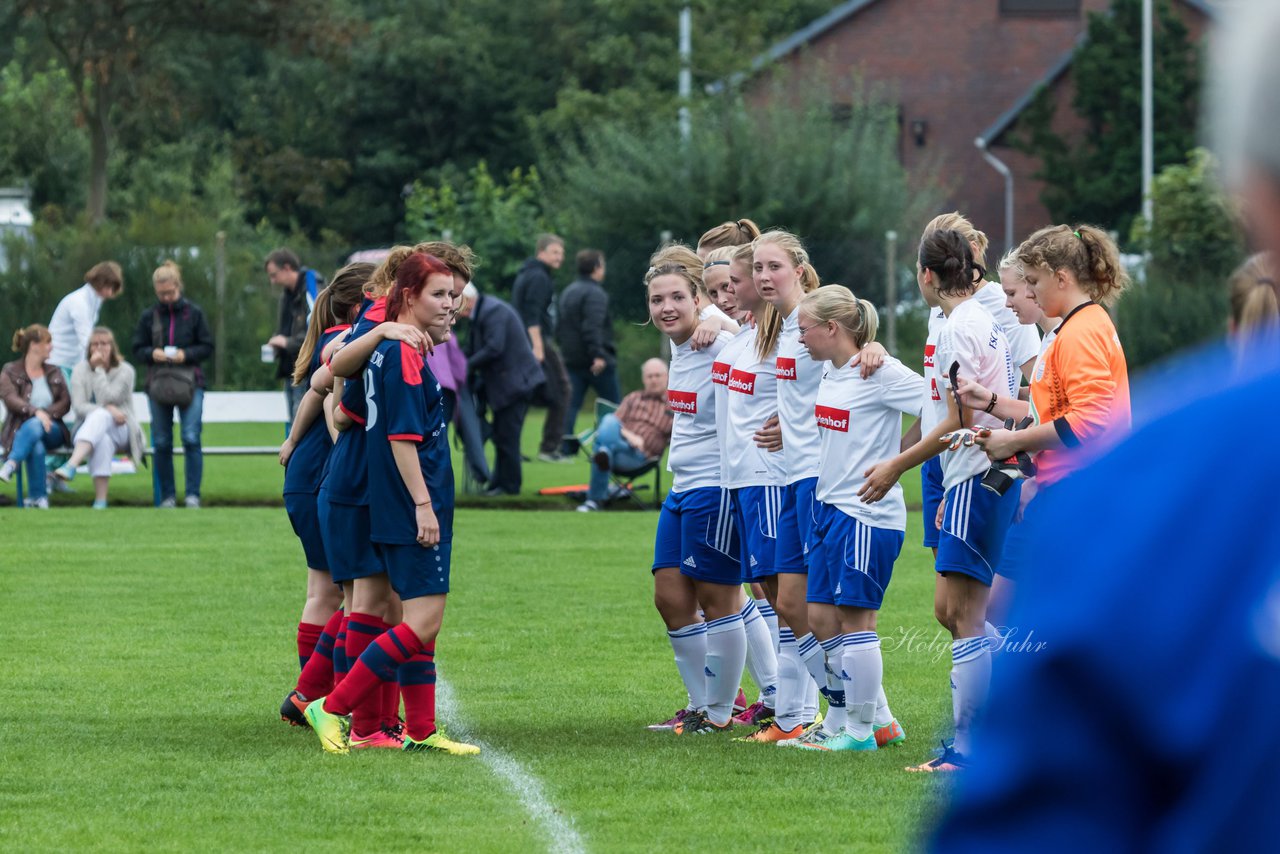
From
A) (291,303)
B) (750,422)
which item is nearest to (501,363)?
(291,303)

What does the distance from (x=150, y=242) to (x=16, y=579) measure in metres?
15.0

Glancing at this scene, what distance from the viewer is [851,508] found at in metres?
6.80

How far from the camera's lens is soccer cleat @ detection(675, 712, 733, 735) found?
758cm

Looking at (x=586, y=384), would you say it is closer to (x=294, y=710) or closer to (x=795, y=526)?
(x=294, y=710)

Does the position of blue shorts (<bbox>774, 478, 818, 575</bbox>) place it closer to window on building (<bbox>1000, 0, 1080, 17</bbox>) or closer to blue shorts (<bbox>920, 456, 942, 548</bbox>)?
blue shorts (<bbox>920, 456, 942, 548</bbox>)

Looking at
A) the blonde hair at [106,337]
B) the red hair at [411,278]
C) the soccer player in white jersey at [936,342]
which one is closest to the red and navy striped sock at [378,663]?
the red hair at [411,278]

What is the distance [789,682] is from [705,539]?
0.65 m

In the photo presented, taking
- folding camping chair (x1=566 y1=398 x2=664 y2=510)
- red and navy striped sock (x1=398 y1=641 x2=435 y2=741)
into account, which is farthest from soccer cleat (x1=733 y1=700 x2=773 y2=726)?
folding camping chair (x1=566 y1=398 x2=664 y2=510)

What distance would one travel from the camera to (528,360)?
1694cm

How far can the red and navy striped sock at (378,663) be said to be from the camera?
6781mm

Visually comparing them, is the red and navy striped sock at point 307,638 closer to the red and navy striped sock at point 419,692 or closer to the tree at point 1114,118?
the red and navy striped sock at point 419,692

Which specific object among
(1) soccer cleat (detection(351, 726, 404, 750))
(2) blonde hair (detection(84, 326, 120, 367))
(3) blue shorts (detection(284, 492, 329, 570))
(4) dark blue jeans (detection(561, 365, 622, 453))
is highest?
(2) blonde hair (detection(84, 326, 120, 367))

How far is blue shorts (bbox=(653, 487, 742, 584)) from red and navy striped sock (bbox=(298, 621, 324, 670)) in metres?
1.48

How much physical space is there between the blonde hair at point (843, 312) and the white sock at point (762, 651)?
55.0 inches
